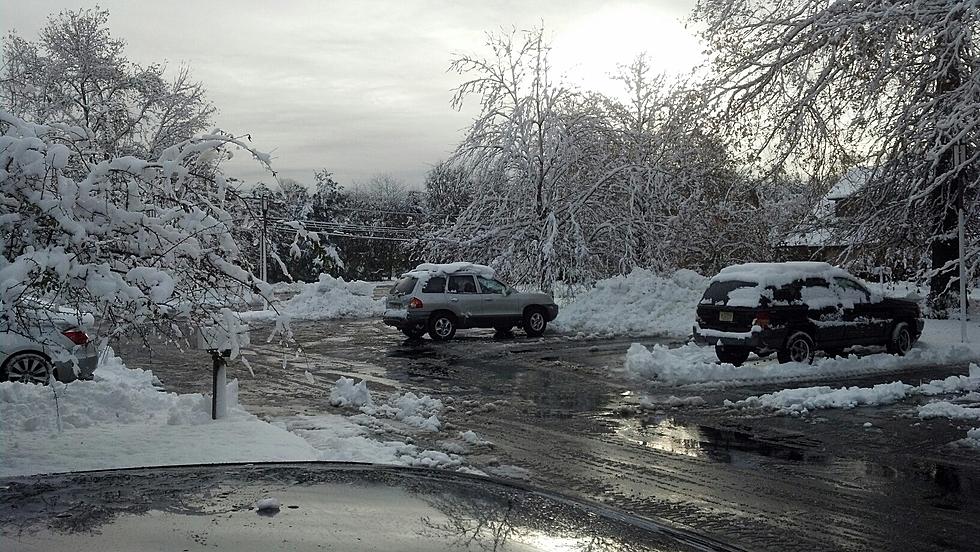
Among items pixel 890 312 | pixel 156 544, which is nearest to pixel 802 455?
pixel 156 544

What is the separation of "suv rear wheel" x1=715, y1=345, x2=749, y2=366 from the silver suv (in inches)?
304

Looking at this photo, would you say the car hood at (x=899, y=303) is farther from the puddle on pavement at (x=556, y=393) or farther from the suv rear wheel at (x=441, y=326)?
the suv rear wheel at (x=441, y=326)

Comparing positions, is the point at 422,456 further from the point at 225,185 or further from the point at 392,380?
the point at 392,380

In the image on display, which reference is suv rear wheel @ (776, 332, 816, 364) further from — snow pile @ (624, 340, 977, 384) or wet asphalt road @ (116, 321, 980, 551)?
wet asphalt road @ (116, 321, 980, 551)

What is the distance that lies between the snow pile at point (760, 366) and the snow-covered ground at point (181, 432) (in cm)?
431

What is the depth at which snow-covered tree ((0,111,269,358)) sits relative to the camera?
19.1 ft

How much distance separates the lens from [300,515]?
279 centimetres

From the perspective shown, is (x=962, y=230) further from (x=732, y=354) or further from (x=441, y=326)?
(x=441, y=326)

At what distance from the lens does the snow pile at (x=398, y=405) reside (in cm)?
1049

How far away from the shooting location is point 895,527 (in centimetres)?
601

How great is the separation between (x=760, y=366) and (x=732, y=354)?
892mm

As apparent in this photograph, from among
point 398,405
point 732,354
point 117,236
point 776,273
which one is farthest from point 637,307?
point 117,236

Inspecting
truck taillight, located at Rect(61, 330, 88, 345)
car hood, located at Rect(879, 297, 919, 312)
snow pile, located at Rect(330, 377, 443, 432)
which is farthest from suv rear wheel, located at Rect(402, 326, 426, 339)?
car hood, located at Rect(879, 297, 919, 312)

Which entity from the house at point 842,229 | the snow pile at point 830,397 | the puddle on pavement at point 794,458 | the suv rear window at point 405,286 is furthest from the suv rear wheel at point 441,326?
the puddle on pavement at point 794,458
